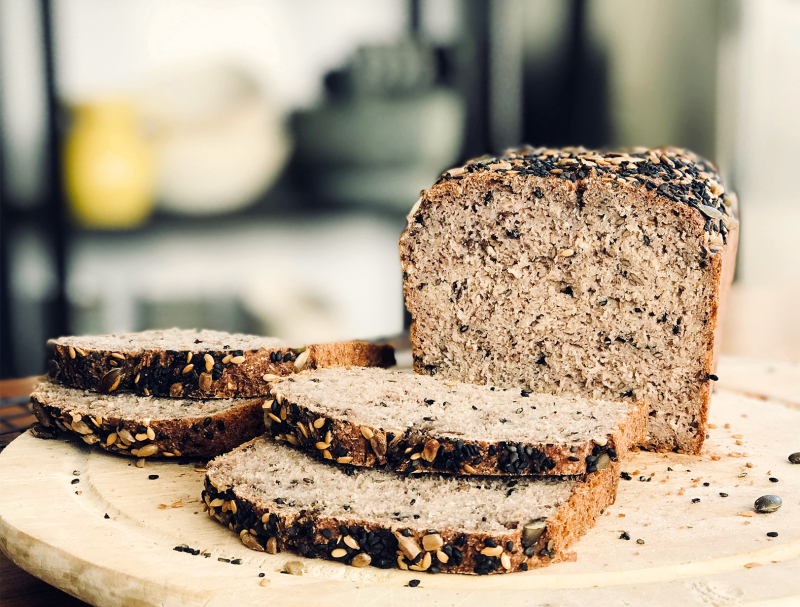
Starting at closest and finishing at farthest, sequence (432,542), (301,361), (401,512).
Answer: (432,542)
(401,512)
(301,361)

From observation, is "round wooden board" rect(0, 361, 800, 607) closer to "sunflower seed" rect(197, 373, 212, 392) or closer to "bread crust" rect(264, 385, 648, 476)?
"bread crust" rect(264, 385, 648, 476)

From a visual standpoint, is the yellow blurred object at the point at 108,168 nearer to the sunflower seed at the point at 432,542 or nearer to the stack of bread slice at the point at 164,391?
the stack of bread slice at the point at 164,391

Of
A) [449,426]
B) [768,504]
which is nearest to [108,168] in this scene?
[449,426]

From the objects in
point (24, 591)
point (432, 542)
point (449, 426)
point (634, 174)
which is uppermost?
point (634, 174)

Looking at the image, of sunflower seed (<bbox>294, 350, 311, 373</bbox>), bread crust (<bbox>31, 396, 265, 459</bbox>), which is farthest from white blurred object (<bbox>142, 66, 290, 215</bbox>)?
bread crust (<bbox>31, 396, 265, 459</bbox>)

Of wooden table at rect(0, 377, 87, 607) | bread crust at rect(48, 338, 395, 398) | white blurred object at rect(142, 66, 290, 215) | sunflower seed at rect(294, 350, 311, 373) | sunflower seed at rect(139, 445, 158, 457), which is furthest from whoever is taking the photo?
white blurred object at rect(142, 66, 290, 215)

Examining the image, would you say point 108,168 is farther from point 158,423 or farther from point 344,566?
point 344,566

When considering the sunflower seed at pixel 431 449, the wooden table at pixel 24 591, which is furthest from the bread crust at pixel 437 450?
the wooden table at pixel 24 591

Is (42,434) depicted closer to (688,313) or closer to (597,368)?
(597,368)
